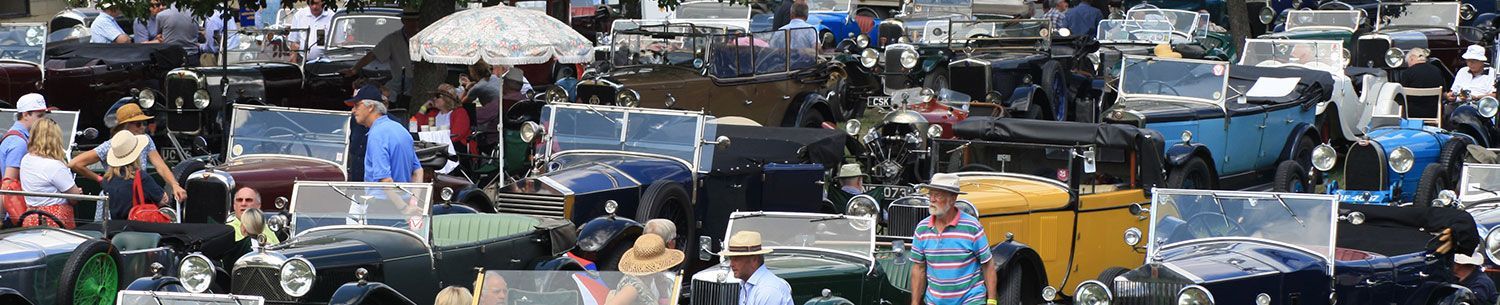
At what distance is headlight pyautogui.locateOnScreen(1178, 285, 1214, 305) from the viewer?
31.3ft

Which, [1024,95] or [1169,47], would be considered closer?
[1024,95]

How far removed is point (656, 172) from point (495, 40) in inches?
95.7

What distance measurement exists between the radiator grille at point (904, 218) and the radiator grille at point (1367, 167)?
5196mm

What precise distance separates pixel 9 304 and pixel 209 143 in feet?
26.2

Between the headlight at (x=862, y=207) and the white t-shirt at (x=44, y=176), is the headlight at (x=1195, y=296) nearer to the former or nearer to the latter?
the headlight at (x=862, y=207)

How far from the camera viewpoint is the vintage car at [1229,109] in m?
16.1

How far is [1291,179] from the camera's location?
1575cm

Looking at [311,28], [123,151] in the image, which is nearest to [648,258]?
[123,151]

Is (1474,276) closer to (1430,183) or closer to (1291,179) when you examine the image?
(1430,183)

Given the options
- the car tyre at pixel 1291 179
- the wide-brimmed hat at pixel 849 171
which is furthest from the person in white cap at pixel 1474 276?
the wide-brimmed hat at pixel 849 171

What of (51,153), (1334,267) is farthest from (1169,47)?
(51,153)

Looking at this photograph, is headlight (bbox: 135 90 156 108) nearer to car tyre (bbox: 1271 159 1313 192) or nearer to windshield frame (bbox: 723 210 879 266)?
windshield frame (bbox: 723 210 879 266)

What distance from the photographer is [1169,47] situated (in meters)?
21.5

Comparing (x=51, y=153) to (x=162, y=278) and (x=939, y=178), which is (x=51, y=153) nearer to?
(x=162, y=278)
